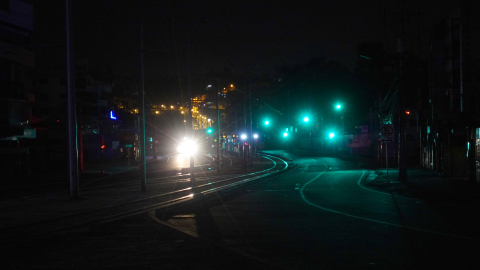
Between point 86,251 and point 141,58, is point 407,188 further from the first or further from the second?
point 86,251

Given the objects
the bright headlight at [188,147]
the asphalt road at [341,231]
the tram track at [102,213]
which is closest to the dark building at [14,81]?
the bright headlight at [188,147]

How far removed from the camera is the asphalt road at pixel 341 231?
8133mm

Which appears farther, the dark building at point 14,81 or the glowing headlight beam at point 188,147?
the dark building at point 14,81

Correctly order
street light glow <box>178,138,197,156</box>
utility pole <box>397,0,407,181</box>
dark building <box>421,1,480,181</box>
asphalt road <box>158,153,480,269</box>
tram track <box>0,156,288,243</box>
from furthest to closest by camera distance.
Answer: utility pole <box>397,0,407,181</box> → dark building <box>421,1,480,181</box> → street light glow <box>178,138,197,156</box> → tram track <box>0,156,288,243</box> → asphalt road <box>158,153,480,269</box>

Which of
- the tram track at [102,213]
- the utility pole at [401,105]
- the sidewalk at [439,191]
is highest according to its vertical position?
the utility pole at [401,105]

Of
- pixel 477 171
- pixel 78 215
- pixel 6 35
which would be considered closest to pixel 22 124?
pixel 6 35

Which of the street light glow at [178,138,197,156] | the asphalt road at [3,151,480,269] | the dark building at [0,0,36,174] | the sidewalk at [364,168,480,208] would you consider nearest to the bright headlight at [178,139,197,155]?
the street light glow at [178,138,197,156]

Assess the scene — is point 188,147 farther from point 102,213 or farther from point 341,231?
point 341,231

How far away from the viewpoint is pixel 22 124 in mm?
41031

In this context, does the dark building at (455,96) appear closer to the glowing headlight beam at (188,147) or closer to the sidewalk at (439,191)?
the sidewalk at (439,191)

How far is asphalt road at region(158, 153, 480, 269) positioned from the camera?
8.13m

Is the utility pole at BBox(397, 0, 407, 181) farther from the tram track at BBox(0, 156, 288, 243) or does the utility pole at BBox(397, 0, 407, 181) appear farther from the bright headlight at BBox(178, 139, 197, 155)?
the bright headlight at BBox(178, 139, 197, 155)

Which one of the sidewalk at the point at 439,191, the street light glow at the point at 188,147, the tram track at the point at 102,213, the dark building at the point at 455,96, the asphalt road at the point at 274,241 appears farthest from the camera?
the dark building at the point at 455,96

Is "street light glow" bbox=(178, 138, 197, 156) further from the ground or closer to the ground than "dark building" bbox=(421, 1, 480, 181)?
closer to the ground
